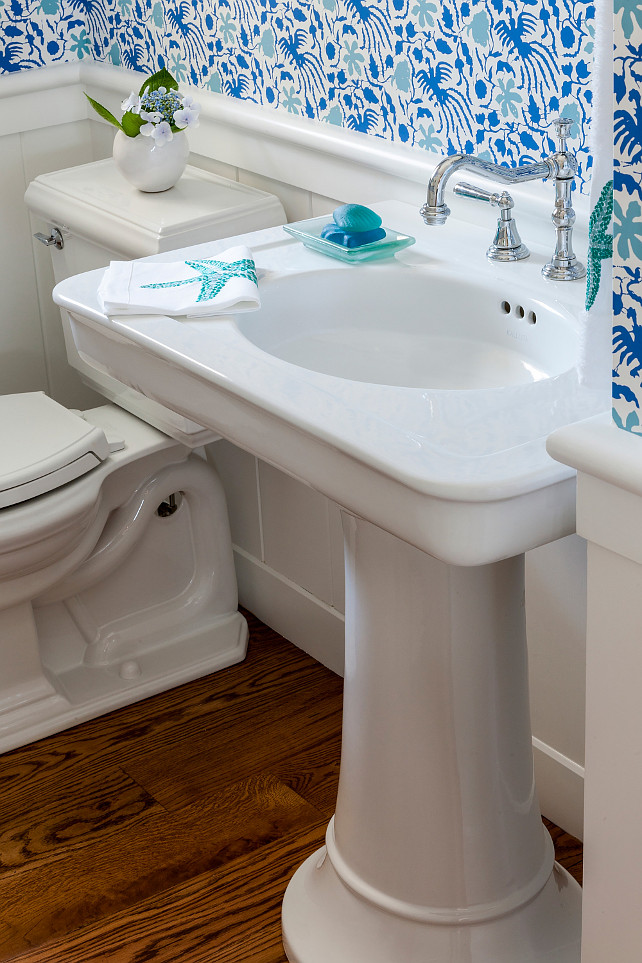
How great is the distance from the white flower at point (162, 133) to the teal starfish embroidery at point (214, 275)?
Result: 58 cm

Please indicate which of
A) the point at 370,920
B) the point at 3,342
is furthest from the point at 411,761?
the point at 3,342

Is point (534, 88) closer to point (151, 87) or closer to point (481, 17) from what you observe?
point (481, 17)

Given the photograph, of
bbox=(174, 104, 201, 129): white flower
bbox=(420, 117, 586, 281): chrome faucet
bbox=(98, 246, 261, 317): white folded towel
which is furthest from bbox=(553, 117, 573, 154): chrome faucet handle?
bbox=(174, 104, 201, 129): white flower

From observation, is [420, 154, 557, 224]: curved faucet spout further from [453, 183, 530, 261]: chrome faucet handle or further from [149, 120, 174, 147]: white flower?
[149, 120, 174, 147]: white flower

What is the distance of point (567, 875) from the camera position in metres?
1.46

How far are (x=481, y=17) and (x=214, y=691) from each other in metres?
1.19

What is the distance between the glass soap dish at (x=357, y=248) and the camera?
1415mm

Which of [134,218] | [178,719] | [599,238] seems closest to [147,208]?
[134,218]

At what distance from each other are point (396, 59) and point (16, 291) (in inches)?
43.8

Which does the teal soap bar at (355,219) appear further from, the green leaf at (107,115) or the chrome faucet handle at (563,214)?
the green leaf at (107,115)

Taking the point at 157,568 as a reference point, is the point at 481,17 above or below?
above

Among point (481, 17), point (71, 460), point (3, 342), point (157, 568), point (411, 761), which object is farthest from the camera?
point (3, 342)

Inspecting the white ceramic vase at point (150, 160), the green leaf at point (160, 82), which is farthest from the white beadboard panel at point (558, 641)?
the green leaf at point (160, 82)

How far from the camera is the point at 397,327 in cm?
142
